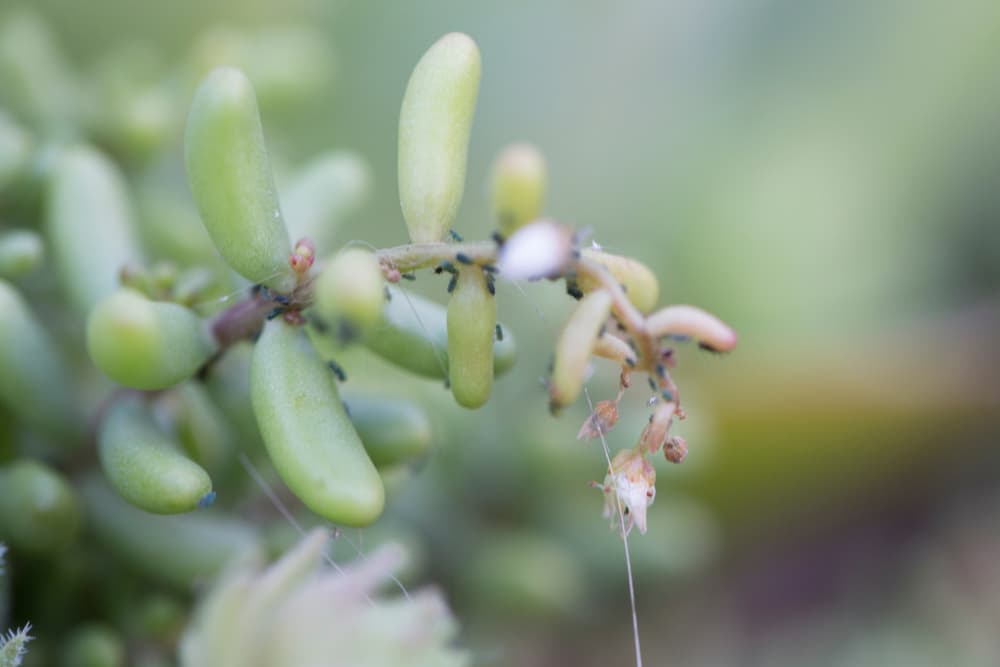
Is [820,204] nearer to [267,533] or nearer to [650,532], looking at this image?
[650,532]

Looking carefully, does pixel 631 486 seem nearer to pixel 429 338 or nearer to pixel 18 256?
pixel 429 338

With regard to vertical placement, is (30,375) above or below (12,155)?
below

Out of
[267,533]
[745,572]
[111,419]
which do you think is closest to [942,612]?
[745,572]

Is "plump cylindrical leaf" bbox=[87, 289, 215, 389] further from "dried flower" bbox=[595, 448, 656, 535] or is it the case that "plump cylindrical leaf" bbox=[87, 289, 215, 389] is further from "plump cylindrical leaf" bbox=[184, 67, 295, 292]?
"dried flower" bbox=[595, 448, 656, 535]

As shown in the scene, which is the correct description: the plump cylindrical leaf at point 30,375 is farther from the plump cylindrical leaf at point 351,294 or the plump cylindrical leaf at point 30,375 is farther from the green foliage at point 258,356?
the plump cylindrical leaf at point 351,294

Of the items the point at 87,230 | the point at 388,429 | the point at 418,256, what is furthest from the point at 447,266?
the point at 87,230

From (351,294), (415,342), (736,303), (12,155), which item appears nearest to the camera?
(351,294)

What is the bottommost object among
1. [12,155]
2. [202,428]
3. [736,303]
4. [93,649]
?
[93,649]
